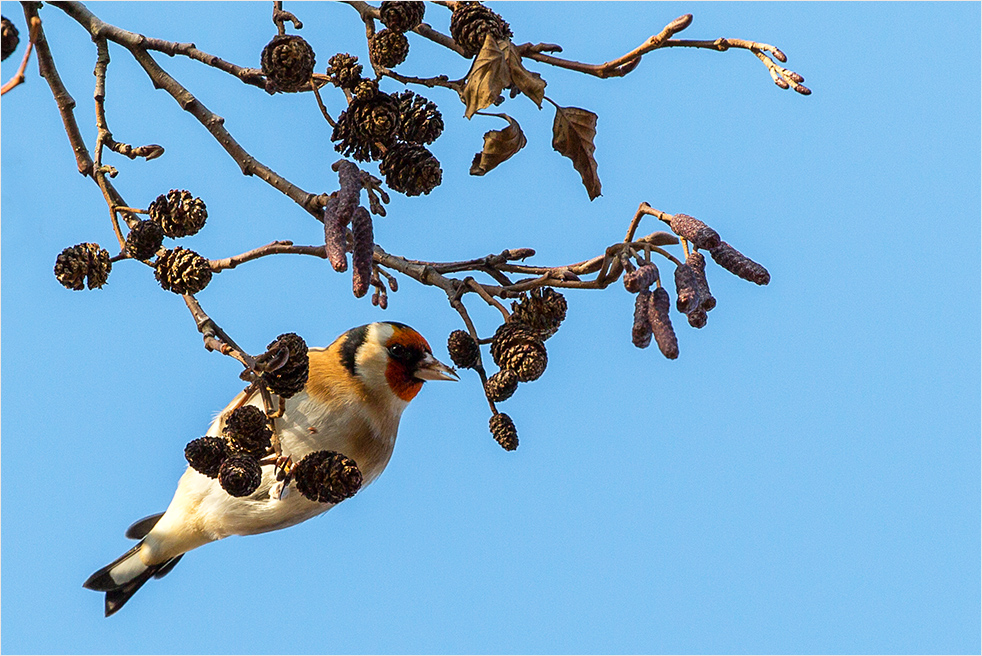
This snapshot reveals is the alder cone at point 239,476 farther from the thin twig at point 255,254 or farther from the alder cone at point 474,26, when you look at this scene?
the alder cone at point 474,26

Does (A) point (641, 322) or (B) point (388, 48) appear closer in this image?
(A) point (641, 322)

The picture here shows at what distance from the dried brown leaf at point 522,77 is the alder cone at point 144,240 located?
0.78 m

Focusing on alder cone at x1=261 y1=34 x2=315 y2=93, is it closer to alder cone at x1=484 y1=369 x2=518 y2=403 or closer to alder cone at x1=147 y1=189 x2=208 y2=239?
alder cone at x1=147 y1=189 x2=208 y2=239

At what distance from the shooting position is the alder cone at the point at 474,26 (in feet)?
7.14

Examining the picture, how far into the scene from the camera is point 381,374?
352cm

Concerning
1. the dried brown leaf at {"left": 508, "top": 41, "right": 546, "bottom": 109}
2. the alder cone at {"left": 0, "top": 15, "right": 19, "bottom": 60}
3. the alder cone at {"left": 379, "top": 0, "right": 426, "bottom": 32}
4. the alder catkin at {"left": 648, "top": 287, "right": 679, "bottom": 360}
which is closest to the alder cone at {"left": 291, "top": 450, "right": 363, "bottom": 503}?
the alder catkin at {"left": 648, "top": 287, "right": 679, "bottom": 360}

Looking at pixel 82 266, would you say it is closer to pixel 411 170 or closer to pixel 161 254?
pixel 161 254

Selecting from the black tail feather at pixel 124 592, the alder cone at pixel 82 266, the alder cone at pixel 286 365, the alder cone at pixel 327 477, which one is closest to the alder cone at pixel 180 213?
the alder cone at pixel 82 266

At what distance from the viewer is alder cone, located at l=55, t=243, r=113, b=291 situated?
2010mm

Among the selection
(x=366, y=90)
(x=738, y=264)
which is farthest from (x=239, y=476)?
(x=738, y=264)

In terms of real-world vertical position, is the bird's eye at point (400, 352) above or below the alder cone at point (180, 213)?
above

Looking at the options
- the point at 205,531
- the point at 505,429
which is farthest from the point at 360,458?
the point at 505,429

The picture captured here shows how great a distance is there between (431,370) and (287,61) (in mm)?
1583

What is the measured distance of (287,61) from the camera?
84.6 inches
